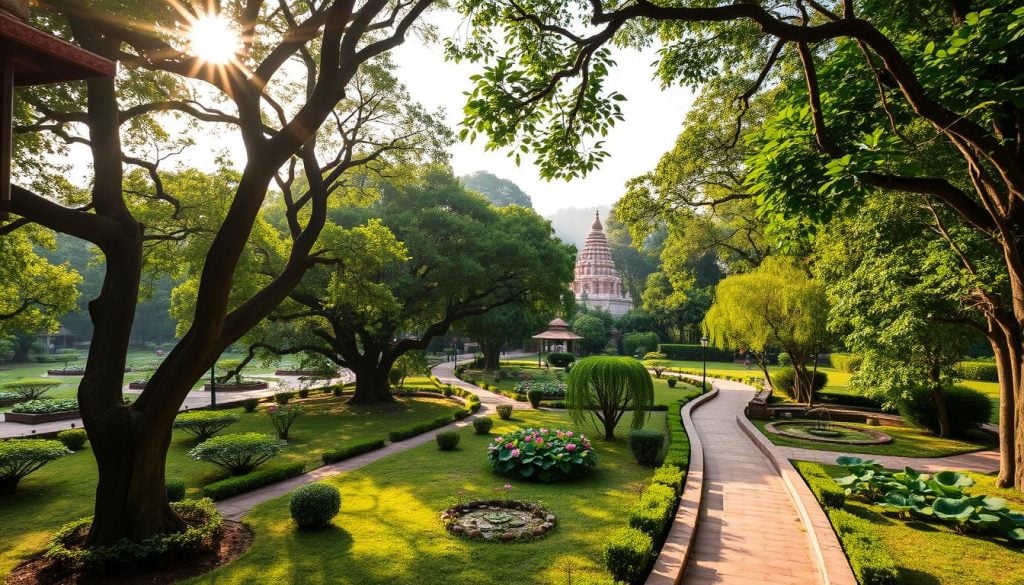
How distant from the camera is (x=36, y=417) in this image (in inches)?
792

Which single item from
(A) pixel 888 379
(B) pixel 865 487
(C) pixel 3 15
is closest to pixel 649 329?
(A) pixel 888 379

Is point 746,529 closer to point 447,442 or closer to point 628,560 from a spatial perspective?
point 628,560

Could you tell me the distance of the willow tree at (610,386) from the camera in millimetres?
15297

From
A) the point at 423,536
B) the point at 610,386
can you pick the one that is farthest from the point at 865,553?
the point at 610,386

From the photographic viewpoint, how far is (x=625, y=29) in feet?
37.9

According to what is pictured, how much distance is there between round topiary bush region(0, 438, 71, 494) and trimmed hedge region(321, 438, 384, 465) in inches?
229

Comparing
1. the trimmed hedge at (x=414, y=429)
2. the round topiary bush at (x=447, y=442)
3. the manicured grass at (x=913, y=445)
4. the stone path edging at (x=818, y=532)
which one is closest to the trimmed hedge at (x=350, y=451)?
the trimmed hedge at (x=414, y=429)

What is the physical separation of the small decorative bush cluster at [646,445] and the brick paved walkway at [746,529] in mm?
1322

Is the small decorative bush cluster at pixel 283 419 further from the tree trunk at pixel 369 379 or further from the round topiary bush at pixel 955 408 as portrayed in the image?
the round topiary bush at pixel 955 408

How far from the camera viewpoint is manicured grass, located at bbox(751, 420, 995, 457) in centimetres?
1523

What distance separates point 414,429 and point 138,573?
427 inches

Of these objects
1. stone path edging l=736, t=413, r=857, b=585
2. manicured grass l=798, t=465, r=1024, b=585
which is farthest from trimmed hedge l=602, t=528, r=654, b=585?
manicured grass l=798, t=465, r=1024, b=585

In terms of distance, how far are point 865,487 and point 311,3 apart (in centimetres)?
1429

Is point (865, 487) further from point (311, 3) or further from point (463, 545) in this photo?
point (311, 3)
